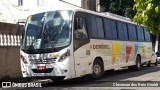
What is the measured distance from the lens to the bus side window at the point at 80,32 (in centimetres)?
1334

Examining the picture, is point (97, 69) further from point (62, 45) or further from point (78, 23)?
point (62, 45)

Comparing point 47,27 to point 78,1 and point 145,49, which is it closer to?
point 145,49

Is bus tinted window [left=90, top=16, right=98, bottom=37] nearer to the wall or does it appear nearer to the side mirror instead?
the side mirror

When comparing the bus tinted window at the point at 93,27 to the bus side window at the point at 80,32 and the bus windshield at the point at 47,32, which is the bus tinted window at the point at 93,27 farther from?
the bus windshield at the point at 47,32

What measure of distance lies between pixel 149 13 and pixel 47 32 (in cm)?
895

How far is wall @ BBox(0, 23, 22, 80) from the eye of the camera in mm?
14703

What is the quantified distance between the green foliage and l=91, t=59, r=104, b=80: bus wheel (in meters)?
10.3

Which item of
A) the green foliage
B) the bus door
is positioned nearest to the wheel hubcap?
the bus door

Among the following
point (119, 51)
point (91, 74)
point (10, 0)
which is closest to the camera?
point (91, 74)

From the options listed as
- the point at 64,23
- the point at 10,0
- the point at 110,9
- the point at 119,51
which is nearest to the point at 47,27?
the point at 64,23

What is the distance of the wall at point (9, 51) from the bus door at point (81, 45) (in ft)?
11.2

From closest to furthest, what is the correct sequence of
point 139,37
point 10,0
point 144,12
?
point 144,12 < point 139,37 < point 10,0

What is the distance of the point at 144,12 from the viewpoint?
14.8ft

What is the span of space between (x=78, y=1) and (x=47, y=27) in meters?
21.9
